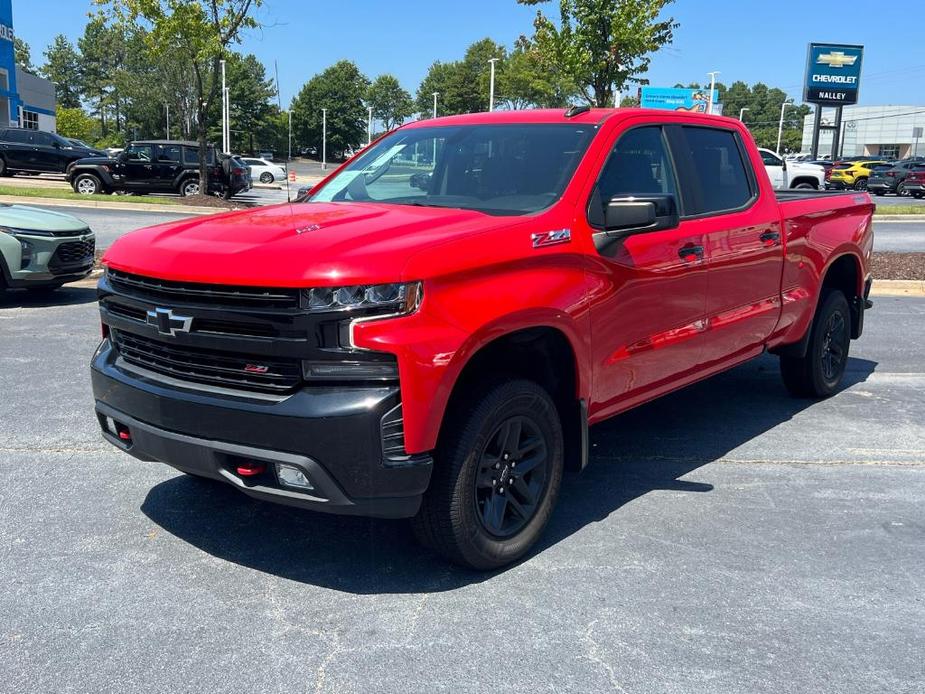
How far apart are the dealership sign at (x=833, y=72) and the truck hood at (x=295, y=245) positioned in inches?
1835

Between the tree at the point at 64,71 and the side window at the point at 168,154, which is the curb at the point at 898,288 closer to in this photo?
the side window at the point at 168,154

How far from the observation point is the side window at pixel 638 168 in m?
4.33

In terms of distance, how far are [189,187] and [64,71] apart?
108086mm

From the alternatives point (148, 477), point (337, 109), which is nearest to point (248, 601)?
point (148, 477)

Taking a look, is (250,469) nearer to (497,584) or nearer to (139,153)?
(497,584)

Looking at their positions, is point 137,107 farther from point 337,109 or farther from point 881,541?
point 881,541

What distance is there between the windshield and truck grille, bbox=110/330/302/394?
51.2 inches

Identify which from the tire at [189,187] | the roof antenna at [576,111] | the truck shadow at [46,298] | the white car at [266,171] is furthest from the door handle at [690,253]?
the white car at [266,171]

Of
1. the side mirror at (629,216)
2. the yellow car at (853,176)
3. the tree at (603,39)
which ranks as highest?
the tree at (603,39)

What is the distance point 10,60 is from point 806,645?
168ft

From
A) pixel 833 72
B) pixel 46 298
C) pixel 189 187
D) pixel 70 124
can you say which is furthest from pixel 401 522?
pixel 70 124

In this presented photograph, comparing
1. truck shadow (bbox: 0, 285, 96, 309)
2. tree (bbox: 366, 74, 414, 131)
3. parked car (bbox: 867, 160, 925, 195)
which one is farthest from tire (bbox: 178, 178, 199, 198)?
tree (bbox: 366, 74, 414, 131)

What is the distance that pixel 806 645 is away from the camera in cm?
321

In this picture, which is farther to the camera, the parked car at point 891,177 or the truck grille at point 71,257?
the parked car at point 891,177
